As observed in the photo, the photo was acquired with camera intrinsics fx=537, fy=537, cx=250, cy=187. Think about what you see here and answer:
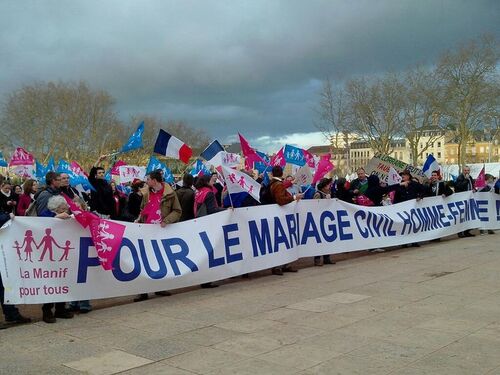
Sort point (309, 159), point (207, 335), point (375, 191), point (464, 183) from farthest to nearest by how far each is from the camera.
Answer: point (464, 183) < point (309, 159) < point (375, 191) < point (207, 335)

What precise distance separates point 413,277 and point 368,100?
52510mm

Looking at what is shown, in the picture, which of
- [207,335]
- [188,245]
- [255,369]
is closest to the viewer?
[255,369]

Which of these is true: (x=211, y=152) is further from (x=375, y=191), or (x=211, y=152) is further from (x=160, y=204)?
(x=375, y=191)

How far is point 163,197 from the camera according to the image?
793cm

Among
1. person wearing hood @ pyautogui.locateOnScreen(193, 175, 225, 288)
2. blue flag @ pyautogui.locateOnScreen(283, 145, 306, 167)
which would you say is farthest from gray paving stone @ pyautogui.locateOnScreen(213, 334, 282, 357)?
blue flag @ pyautogui.locateOnScreen(283, 145, 306, 167)

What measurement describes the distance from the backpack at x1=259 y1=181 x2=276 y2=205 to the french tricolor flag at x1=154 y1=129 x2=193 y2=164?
152cm

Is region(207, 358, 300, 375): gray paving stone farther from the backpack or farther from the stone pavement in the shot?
the backpack

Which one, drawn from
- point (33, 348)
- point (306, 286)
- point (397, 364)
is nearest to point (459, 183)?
point (306, 286)

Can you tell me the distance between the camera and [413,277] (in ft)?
28.4

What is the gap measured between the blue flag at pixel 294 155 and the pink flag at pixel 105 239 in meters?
6.55

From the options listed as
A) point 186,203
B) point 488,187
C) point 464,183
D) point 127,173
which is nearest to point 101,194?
point 186,203

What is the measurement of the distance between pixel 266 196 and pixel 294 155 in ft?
11.3

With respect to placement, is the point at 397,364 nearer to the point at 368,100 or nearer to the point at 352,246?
the point at 352,246

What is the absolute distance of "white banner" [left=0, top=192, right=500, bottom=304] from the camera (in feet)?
20.5
